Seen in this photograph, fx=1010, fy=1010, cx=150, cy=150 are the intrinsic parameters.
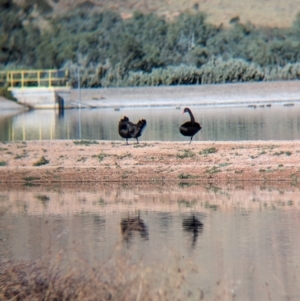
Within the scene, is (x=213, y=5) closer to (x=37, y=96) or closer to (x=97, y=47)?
(x=97, y=47)

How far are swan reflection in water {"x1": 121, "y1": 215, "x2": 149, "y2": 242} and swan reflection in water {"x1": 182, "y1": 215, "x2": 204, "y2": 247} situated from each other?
54 centimetres

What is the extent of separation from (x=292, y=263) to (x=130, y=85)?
55.3 m

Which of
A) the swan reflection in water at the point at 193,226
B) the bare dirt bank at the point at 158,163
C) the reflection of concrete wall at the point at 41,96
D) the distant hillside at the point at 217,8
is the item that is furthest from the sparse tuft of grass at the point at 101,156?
the distant hillside at the point at 217,8

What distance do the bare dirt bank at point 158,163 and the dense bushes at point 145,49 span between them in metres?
44.2

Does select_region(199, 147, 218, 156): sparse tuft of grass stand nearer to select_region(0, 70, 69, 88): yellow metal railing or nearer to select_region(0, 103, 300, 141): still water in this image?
select_region(0, 103, 300, 141): still water

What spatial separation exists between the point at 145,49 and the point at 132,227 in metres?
61.6

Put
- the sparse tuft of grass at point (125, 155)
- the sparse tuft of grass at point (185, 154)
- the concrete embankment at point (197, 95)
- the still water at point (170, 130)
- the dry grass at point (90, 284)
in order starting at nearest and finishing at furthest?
the dry grass at point (90, 284) → the sparse tuft of grass at point (185, 154) → the sparse tuft of grass at point (125, 155) → the still water at point (170, 130) → the concrete embankment at point (197, 95)

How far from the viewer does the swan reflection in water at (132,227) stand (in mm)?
12742

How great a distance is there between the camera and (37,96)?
59.1 metres

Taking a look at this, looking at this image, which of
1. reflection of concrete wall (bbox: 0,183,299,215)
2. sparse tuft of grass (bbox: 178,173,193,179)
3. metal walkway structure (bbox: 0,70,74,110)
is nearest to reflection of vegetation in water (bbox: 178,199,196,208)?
reflection of concrete wall (bbox: 0,183,299,215)

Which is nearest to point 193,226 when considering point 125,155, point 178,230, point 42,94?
point 178,230

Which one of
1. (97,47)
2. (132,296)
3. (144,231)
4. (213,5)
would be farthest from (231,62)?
(132,296)

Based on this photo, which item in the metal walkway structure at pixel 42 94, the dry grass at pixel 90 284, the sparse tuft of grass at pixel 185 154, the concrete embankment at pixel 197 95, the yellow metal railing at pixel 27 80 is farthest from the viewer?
the yellow metal railing at pixel 27 80

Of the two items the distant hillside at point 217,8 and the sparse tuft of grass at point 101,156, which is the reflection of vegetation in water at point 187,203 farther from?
the distant hillside at point 217,8
